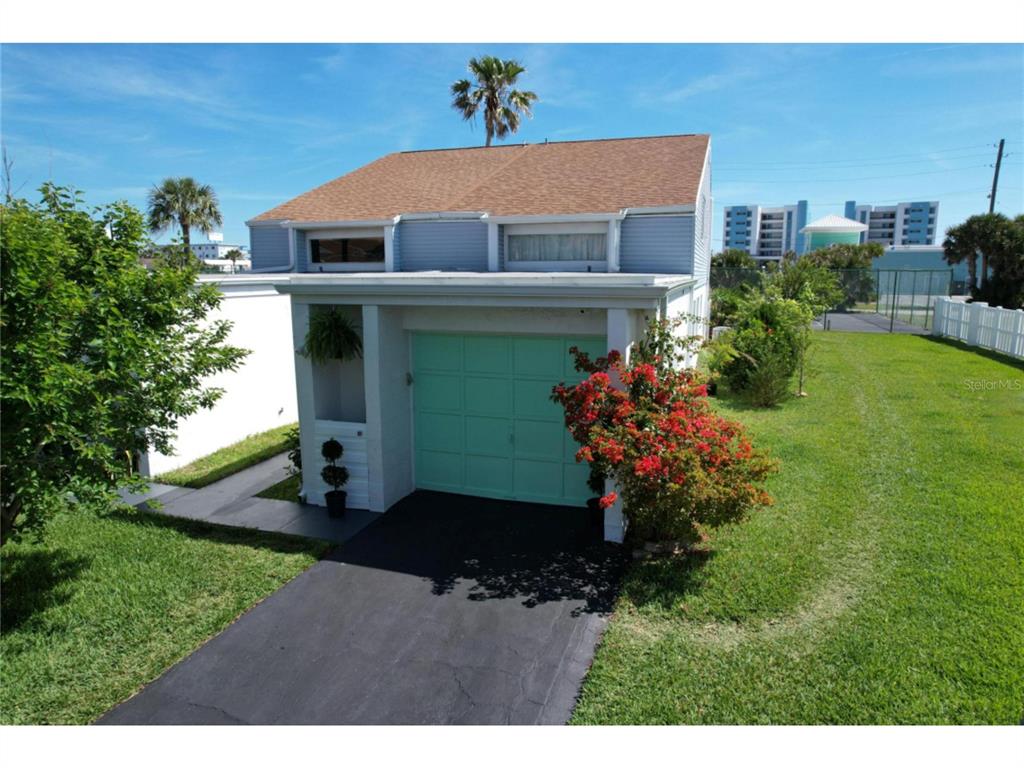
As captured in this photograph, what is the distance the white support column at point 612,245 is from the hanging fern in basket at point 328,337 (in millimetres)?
8091

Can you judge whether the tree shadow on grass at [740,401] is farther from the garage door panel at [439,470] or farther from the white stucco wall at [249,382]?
the white stucco wall at [249,382]

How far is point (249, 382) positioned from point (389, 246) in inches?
234

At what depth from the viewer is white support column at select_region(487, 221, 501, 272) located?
15922 millimetres

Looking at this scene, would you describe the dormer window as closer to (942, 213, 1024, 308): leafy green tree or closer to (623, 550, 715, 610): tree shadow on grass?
(623, 550, 715, 610): tree shadow on grass

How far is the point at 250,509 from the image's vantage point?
9227 mm

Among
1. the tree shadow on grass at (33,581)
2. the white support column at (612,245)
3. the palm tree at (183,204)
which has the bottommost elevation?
the tree shadow on grass at (33,581)

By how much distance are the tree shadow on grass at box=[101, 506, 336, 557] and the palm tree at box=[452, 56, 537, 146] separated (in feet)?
80.8

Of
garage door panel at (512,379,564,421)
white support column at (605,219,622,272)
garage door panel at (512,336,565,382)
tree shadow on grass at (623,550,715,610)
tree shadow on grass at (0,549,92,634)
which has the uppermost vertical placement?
white support column at (605,219,622,272)

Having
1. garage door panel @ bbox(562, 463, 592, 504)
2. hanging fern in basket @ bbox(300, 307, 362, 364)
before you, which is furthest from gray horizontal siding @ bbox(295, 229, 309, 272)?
garage door panel @ bbox(562, 463, 592, 504)

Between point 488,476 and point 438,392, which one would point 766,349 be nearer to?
point 488,476

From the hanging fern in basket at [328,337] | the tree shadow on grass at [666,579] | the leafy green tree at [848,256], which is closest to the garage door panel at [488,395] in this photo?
the hanging fern in basket at [328,337]

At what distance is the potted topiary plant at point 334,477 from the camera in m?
8.80

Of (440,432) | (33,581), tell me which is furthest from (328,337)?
(33,581)

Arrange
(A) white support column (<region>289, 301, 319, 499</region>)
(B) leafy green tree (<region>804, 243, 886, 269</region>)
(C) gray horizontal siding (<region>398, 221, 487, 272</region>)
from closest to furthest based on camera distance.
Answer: (A) white support column (<region>289, 301, 319, 499</region>) → (C) gray horizontal siding (<region>398, 221, 487, 272</region>) → (B) leafy green tree (<region>804, 243, 886, 269</region>)
